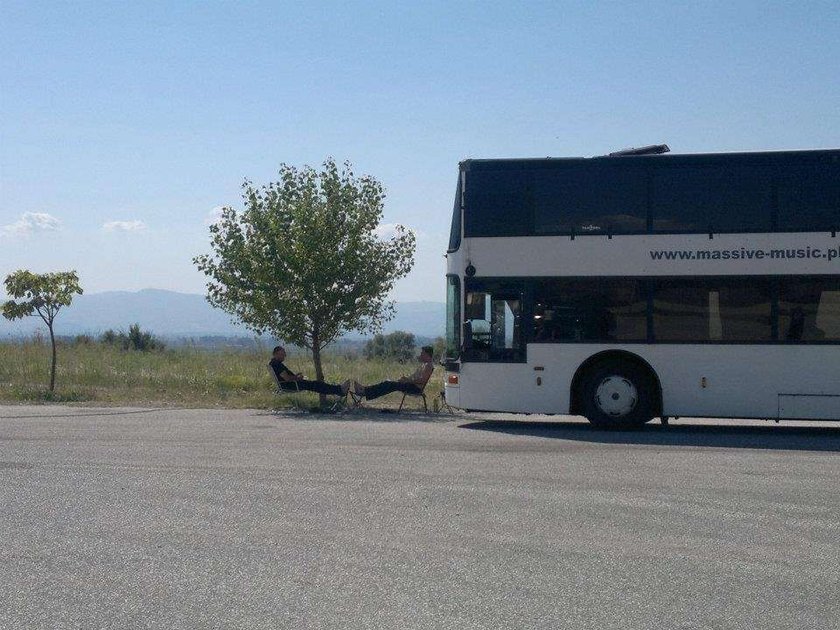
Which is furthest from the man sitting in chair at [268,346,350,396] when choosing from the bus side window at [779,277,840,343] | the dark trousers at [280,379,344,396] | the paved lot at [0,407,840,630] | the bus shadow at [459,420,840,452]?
the bus side window at [779,277,840,343]

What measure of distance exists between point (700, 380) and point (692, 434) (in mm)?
861

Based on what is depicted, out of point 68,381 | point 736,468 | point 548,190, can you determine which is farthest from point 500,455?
point 68,381

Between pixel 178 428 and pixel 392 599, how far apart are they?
32.0ft

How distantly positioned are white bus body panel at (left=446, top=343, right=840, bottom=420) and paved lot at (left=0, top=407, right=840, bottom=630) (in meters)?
1.02

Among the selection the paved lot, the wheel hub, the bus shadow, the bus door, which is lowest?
the paved lot

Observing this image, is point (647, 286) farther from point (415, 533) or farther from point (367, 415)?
point (415, 533)

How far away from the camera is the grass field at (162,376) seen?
2094cm

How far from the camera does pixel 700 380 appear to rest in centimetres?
1504

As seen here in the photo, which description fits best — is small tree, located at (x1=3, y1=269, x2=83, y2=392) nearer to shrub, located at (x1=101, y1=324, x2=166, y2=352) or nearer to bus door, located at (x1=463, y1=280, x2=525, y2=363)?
bus door, located at (x1=463, y1=280, x2=525, y2=363)

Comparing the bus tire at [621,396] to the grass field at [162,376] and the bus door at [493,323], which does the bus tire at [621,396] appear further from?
the grass field at [162,376]

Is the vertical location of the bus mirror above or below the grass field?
above

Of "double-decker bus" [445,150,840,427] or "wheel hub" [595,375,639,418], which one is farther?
"wheel hub" [595,375,639,418]

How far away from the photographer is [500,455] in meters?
12.4

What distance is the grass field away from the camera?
68.7ft
